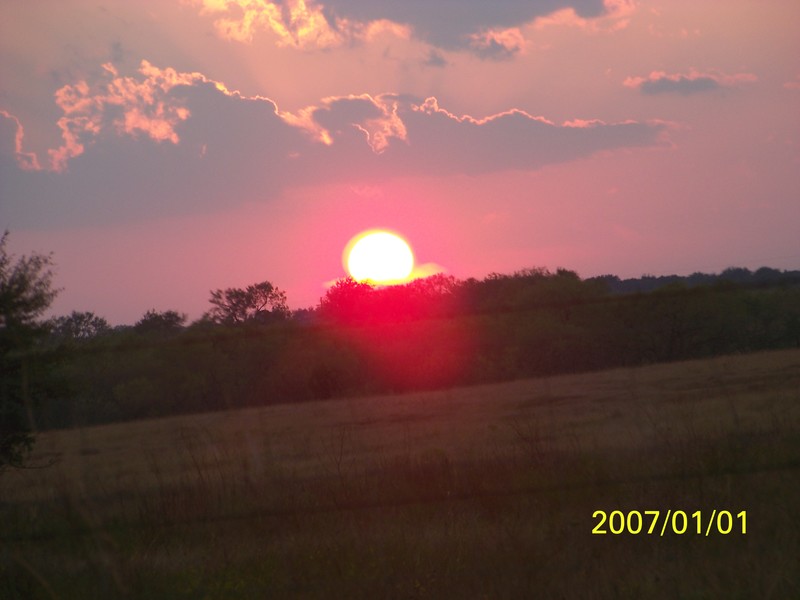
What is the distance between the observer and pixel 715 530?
6262 millimetres

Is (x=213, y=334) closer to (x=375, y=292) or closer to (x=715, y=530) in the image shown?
(x=375, y=292)

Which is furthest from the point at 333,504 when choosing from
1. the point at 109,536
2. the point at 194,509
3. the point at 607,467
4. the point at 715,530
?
the point at 715,530

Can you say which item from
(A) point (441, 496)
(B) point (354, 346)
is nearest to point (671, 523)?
(A) point (441, 496)

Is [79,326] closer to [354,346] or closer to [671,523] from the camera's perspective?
[354,346]

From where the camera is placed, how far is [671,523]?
643 cm

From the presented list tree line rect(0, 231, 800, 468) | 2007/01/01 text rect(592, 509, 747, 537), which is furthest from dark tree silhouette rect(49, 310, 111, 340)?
2007/01/01 text rect(592, 509, 747, 537)

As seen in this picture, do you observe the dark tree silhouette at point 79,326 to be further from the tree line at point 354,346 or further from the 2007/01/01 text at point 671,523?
the 2007/01/01 text at point 671,523

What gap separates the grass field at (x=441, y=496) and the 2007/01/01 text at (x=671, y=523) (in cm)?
→ 2

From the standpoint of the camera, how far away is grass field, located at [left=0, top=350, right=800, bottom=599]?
5844 mm

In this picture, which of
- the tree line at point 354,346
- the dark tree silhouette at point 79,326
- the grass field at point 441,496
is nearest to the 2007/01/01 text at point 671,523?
the grass field at point 441,496

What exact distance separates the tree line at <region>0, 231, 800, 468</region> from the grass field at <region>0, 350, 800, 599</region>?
371mm

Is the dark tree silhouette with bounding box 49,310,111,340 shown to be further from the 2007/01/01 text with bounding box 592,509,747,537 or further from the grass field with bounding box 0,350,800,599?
the 2007/01/01 text with bounding box 592,509,747,537

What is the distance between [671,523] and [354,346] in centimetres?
622

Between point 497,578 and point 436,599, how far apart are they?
52cm
